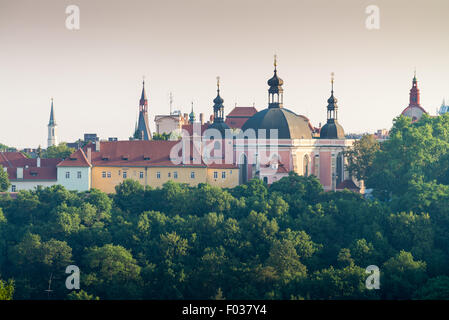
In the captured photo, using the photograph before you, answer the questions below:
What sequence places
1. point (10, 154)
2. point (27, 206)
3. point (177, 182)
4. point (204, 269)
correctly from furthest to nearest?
point (10, 154) → point (177, 182) → point (27, 206) → point (204, 269)

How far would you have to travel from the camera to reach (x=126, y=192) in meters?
70.9

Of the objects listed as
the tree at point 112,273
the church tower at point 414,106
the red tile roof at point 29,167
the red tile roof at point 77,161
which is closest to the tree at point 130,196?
the red tile roof at point 77,161

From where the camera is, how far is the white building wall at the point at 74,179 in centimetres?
A: 7519

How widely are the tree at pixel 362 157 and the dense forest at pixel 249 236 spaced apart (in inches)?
129

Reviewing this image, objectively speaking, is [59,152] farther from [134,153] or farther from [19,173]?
[134,153]

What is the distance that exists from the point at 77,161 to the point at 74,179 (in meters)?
1.79

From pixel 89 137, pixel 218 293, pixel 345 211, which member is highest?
pixel 89 137

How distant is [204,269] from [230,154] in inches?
938

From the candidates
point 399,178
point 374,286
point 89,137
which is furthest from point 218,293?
point 89,137

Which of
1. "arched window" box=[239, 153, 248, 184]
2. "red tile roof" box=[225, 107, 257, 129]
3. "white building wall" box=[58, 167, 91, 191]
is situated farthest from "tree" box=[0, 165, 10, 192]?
"red tile roof" box=[225, 107, 257, 129]

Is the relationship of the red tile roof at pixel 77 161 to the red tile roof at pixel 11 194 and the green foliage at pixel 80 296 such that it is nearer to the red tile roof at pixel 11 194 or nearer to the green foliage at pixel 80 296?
the red tile roof at pixel 11 194

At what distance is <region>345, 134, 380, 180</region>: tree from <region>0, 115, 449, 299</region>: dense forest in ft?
10.8

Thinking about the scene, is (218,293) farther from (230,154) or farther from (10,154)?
(10,154)

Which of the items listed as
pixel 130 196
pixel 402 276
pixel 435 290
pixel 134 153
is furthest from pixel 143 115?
pixel 435 290
